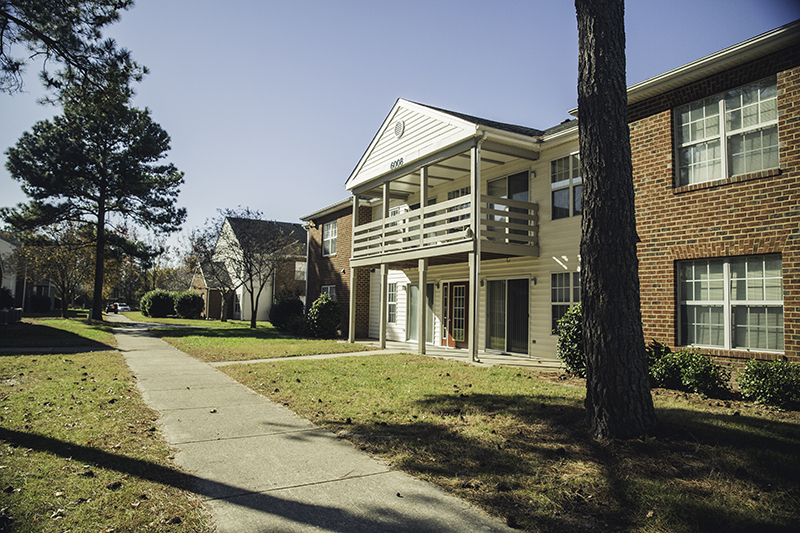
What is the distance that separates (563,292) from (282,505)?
10611 millimetres

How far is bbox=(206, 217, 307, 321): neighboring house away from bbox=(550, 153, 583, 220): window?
1949 centimetres

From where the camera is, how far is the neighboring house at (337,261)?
72.2 feet

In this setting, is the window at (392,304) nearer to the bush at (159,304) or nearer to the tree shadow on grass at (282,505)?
the tree shadow on grass at (282,505)

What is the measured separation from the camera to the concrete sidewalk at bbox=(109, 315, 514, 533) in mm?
3760

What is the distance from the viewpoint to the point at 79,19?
41.0ft

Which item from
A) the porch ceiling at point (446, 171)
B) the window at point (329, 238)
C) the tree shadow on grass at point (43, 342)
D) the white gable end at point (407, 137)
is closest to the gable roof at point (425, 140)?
the white gable end at point (407, 137)

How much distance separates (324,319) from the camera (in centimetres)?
2147

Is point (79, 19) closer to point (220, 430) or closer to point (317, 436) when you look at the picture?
point (220, 430)

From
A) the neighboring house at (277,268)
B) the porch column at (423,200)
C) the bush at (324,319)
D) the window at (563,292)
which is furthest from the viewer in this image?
the neighboring house at (277,268)

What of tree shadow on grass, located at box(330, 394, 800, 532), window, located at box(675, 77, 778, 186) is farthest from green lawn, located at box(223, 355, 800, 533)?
window, located at box(675, 77, 778, 186)

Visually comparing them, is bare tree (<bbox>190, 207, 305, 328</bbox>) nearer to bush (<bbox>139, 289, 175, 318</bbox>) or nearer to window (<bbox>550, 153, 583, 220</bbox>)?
bush (<bbox>139, 289, 175, 318</bbox>)

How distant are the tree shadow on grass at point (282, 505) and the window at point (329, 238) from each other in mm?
19482

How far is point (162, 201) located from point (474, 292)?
24.5m

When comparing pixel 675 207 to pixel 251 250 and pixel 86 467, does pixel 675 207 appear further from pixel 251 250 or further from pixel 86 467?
pixel 251 250
